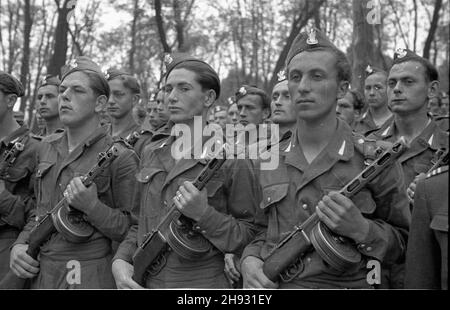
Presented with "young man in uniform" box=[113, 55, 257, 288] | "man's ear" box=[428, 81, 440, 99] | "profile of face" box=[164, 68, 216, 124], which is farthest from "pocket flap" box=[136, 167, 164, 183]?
"man's ear" box=[428, 81, 440, 99]

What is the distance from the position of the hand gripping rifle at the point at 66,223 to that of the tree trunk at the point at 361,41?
189 centimetres

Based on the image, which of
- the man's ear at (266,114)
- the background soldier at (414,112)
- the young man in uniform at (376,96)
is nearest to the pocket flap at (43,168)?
the background soldier at (414,112)

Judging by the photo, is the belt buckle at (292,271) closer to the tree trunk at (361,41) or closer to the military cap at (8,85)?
the tree trunk at (361,41)

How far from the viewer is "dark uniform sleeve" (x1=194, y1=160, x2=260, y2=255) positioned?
10.2 ft

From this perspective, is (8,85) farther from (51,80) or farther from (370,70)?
(370,70)

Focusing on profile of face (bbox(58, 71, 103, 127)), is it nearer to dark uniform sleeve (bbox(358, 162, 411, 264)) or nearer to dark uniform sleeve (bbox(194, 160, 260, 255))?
dark uniform sleeve (bbox(194, 160, 260, 255))

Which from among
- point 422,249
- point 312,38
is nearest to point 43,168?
point 312,38

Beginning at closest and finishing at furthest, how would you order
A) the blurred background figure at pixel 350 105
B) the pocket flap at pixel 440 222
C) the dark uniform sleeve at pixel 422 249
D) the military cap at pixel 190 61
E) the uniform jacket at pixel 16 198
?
the pocket flap at pixel 440 222
the dark uniform sleeve at pixel 422 249
the military cap at pixel 190 61
the uniform jacket at pixel 16 198
the blurred background figure at pixel 350 105

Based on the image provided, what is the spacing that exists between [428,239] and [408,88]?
5.28 ft

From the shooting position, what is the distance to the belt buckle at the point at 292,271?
2.70m

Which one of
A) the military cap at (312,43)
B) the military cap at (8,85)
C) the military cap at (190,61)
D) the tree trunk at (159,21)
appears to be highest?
the tree trunk at (159,21)

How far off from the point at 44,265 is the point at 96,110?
1167 mm

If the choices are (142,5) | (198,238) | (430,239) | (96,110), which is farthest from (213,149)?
(142,5)

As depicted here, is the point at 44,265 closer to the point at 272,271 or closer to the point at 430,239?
the point at 272,271
